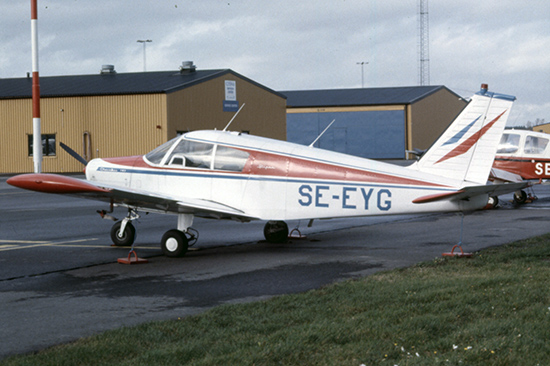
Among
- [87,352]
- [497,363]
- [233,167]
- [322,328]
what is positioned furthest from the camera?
[233,167]

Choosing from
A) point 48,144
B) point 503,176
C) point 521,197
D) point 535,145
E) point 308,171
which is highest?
point 48,144

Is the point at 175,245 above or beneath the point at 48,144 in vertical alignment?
beneath

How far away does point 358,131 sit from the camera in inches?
2891

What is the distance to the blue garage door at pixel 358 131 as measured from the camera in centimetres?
7206

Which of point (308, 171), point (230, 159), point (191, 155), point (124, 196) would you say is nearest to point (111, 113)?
point (191, 155)

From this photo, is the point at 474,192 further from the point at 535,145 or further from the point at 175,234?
the point at 535,145

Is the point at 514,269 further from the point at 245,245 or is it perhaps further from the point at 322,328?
the point at 245,245

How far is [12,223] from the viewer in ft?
59.5

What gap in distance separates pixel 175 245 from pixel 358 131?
62522mm

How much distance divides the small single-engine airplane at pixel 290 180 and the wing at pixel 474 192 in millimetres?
19

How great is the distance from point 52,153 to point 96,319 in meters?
43.7

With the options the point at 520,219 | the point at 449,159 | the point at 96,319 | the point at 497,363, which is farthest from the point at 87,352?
the point at 520,219

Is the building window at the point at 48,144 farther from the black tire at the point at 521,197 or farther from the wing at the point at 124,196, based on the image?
the wing at the point at 124,196

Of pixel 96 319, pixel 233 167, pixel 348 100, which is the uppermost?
pixel 348 100
